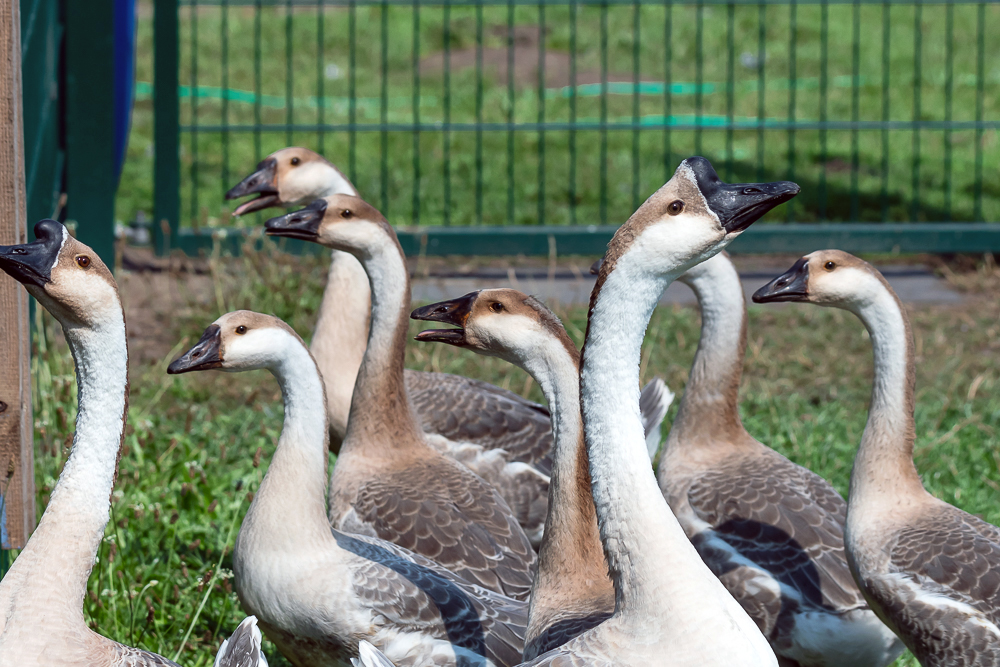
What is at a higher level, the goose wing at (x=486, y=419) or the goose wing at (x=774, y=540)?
the goose wing at (x=486, y=419)

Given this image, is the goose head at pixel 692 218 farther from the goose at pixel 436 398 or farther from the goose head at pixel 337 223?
the goose at pixel 436 398

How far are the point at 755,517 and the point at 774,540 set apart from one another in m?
0.10

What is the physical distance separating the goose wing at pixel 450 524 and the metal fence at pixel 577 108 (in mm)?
3960

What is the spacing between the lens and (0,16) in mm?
2922

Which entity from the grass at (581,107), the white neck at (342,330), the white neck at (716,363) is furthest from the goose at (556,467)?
the grass at (581,107)

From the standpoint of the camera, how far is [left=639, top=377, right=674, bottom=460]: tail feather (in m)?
4.32

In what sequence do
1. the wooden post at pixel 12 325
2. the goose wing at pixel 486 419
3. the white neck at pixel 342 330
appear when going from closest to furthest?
the wooden post at pixel 12 325
the goose wing at pixel 486 419
the white neck at pixel 342 330

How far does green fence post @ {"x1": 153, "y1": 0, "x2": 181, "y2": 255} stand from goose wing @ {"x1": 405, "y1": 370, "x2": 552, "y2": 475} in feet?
11.3

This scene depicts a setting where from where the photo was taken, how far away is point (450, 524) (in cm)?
365

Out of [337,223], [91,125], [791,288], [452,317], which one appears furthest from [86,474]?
[91,125]

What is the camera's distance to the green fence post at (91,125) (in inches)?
266

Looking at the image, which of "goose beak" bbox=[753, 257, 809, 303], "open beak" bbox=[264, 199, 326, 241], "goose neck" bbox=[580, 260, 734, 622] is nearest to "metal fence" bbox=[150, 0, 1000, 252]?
"open beak" bbox=[264, 199, 326, 241]

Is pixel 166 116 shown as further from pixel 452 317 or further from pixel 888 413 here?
pixel 888 413

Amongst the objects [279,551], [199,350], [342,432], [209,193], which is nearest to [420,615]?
[279,551]
